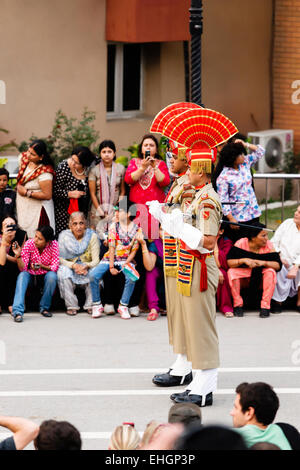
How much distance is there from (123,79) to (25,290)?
643cm

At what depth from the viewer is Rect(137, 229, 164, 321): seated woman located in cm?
1004

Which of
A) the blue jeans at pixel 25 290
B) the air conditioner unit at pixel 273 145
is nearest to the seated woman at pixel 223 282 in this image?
the blue jeans at pixel 25 290

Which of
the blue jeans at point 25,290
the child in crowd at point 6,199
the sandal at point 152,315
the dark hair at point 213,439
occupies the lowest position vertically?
the sandal at point 152,315

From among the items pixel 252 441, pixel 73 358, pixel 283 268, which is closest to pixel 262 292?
pixel 283 268

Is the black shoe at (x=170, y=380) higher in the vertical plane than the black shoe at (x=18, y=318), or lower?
lower

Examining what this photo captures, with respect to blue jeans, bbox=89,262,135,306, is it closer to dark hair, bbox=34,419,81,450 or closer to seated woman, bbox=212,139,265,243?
seated woman, bbox=212,139,265,243

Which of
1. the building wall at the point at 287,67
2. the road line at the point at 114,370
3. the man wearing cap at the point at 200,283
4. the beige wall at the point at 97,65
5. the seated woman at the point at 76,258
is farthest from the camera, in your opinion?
the building wall at the point at 287,67

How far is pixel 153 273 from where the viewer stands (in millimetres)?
10148

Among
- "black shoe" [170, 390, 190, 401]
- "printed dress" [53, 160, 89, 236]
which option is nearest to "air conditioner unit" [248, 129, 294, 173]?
"printed dress" [53, 160, 89, 236]

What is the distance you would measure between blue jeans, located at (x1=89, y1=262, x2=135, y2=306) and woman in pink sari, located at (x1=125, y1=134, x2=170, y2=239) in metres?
0.59

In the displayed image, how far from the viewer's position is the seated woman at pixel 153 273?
10039mm

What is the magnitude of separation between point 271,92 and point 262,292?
7682 millimetres

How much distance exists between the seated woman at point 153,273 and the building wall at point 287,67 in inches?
288

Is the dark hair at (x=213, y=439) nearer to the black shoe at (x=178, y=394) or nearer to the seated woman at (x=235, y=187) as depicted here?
the black shoe at (x=178, y=394)
